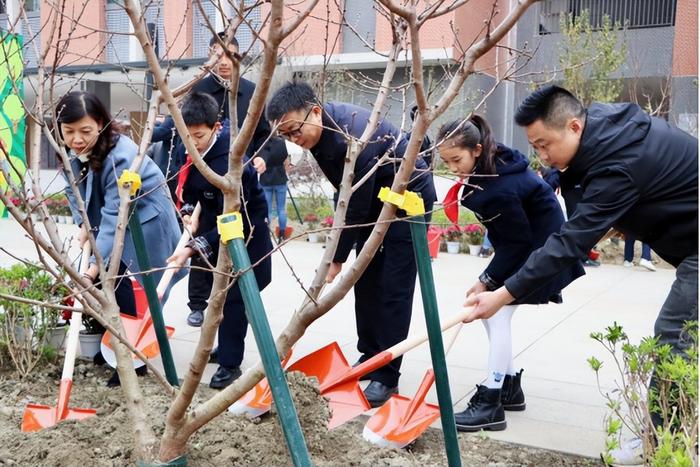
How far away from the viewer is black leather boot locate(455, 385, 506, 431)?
11.0 feet

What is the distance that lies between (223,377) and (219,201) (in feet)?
3.04

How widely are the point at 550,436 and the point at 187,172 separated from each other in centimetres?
234

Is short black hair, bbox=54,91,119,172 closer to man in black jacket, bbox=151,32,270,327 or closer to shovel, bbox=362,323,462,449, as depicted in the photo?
man in black jacket, bbox=151,32,270,327

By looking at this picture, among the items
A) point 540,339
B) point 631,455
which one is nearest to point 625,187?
point 631,455

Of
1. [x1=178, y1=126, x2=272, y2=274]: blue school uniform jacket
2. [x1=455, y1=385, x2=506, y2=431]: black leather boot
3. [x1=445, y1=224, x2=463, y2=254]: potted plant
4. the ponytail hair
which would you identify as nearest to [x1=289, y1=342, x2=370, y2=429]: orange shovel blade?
[x1=455, y1=385, x2=506, y2=431]: black leather boot

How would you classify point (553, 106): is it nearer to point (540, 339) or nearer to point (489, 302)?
point (489, 302)

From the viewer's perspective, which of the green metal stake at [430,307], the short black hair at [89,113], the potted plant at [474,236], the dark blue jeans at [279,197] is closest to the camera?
the green metal stake at [430,307]

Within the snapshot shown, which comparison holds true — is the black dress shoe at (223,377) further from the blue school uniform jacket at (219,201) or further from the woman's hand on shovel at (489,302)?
the woman's hand on shovel at (489,302)

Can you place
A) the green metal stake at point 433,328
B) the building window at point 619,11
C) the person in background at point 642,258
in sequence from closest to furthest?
the green metal stake at point 433,328
the person in background at point 642,258
the building window at point 619,11

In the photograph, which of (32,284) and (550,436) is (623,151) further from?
(32,284)

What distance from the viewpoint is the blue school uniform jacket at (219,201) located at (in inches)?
153

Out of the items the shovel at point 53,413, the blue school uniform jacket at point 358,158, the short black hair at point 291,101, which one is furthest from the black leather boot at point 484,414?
the shovel at point 53,413

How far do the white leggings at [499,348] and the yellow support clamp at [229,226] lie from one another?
1701 mm

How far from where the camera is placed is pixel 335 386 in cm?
321
